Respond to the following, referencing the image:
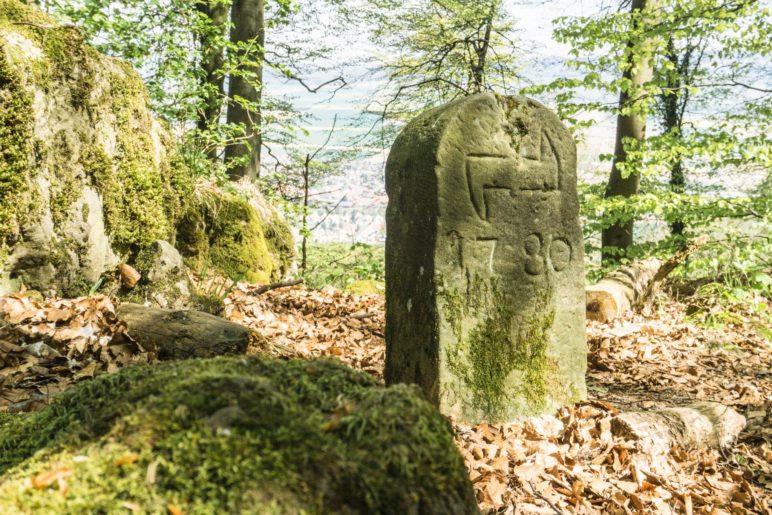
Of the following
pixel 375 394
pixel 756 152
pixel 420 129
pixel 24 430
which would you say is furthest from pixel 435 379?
pixel 756 152

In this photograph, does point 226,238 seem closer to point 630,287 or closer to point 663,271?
point 630,287

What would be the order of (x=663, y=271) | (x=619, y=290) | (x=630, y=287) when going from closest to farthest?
(x=619, y=290) → (x=630, y=287) → (x=663, y=271)

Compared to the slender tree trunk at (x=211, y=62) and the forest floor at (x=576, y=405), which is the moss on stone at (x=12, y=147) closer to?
the forest floor at (x=576, y=405)

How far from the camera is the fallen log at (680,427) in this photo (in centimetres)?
347

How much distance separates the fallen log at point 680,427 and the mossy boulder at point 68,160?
4577mm

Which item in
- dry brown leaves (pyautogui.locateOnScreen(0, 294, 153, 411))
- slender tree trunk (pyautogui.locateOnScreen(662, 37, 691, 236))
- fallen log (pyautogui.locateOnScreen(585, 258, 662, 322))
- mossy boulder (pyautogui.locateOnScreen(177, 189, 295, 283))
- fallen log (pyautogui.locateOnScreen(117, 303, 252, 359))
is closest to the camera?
dry brown leaves (pyautogui.locateOnScreen(0, 294, 153, 411))

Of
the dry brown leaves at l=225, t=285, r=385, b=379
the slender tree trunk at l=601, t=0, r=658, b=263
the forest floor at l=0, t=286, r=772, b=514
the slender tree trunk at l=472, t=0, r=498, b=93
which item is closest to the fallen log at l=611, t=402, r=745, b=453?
the forest floor at l=0, t=286, r=772, b=514

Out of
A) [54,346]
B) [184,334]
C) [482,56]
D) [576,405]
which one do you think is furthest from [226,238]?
[482,56]

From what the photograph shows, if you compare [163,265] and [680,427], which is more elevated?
[163,265]

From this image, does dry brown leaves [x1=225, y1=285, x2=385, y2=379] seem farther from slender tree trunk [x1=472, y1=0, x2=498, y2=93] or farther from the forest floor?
slender tree trunk [x1=472, y1=0, x2=498, y2=93]

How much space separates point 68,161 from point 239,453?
464 cm

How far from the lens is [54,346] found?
365 cm

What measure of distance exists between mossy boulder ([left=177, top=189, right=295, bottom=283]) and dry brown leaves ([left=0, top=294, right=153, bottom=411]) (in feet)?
9.44

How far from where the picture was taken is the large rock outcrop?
4.23 metres
